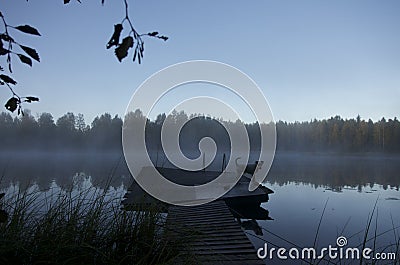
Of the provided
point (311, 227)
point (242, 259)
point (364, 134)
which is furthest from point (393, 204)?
point (364, 134)

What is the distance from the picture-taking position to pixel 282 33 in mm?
13469

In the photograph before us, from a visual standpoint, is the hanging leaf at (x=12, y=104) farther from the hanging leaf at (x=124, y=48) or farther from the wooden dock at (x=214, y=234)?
the wooden dock at (x=214, y=234)

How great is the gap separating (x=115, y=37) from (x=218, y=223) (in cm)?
461

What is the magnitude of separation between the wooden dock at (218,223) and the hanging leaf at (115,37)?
145 centimetres

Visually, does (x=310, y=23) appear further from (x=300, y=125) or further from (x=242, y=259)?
(x=300, y=125)

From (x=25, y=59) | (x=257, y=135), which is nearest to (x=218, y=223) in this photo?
(x=25, y=59)

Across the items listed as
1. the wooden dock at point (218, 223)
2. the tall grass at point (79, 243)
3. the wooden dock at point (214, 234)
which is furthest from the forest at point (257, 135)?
the tall grass at point (79, 243)

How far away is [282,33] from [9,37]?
13914 millimetres

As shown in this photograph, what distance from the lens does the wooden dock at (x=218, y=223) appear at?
2526 mm

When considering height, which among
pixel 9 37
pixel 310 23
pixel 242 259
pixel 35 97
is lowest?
pixel 242 259

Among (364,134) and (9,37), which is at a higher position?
(364,134)

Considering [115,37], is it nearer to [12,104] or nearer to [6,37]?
[6,37]

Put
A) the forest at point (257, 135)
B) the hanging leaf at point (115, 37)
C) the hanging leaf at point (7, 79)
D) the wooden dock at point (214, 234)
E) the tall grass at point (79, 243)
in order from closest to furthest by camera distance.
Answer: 1. the hanging leaf at point (115, 37)
2. the hanging leaf at point (7, 79)
3. the tall grass at point (79, 243)
4. the wooden dock at point (214, 234)
5. the forest at point (257, 135)

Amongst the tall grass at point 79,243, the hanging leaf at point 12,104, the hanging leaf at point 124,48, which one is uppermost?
the hanging leaf at point 124,48
